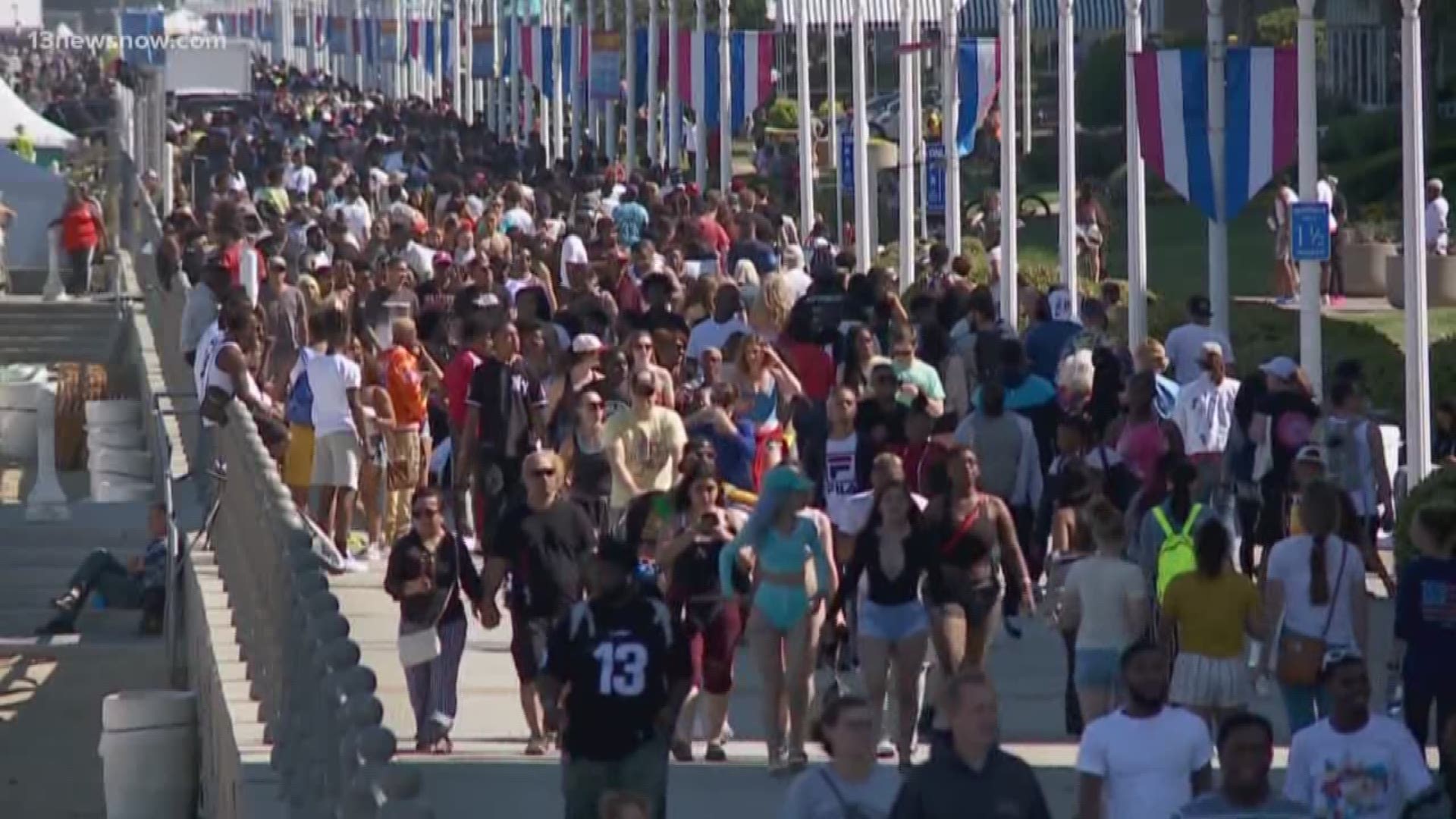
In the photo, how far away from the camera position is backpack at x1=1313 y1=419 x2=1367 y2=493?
17.9 metres

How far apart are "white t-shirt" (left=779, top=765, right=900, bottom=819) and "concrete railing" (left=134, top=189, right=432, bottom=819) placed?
3.43 feet

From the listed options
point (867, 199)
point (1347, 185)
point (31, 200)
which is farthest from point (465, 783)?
point (1347, 185)

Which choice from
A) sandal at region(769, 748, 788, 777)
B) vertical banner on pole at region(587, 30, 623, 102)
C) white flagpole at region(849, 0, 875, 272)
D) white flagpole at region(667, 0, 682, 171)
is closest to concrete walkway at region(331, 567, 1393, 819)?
sandal at region(769, 748, 788, 777)

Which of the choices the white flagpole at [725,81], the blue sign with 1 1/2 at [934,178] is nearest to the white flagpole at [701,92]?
the white flagpole at [725,81]

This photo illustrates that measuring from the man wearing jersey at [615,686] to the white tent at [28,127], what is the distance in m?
45.9

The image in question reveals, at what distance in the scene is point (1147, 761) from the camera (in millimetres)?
10922

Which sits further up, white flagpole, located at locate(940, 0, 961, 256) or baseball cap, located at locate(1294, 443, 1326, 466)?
white flagpole, located at locate(940, 0, 961, 256)

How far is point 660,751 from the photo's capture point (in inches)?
486

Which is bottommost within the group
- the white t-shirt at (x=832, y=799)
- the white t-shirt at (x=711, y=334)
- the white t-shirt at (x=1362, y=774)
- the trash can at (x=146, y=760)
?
the trash can at (x=146, y=760)

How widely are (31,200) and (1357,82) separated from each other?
2615 centimetres

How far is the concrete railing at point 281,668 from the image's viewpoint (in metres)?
10.3

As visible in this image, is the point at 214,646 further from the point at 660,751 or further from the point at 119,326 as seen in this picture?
the point at 119,326

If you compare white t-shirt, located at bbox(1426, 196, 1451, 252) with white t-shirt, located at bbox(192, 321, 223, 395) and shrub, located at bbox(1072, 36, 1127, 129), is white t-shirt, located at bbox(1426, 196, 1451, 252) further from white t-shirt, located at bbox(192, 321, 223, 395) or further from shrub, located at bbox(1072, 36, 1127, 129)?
shrub, located at bbox(1072, 36, 1127, 129)

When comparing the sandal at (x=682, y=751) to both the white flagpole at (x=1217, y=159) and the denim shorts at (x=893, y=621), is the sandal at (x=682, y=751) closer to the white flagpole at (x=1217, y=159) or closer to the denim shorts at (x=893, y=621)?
the denim shorts at (x=893, y=621)
